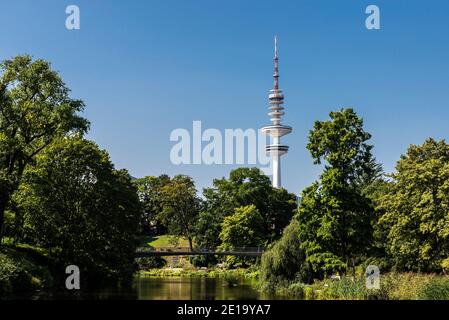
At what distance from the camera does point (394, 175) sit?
1563 inches

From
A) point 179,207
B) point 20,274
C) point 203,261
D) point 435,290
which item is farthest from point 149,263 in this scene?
point 435,290

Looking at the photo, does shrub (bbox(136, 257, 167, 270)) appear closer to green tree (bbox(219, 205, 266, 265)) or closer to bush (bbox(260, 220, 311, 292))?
green tree (bbox(219, 205, 266, 265))

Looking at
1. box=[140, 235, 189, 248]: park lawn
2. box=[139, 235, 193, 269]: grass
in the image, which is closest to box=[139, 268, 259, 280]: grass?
box=[139, 235, 193, 269]: grass

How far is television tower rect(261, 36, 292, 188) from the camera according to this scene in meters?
144

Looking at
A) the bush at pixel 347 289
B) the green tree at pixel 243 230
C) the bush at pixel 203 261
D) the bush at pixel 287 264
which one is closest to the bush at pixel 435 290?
the bush at pixel 347 289

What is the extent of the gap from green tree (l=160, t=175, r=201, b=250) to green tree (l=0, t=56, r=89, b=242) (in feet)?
169

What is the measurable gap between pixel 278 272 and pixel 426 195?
10.9 m

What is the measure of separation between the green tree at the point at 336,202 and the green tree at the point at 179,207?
55.0 m

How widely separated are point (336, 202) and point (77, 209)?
68.2 feet

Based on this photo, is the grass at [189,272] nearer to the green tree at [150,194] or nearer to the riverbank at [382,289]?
the green tree at [150,194]

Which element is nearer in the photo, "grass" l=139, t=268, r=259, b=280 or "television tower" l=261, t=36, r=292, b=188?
"grass" l=139, t=268, r=259, b=280

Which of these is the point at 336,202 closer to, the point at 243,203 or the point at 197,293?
the point at 197,293

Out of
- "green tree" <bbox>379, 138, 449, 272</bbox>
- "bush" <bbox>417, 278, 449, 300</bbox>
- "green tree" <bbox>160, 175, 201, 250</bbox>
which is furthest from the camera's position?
"green tree" <bbox>160, 175, 201, 250</bbox>
